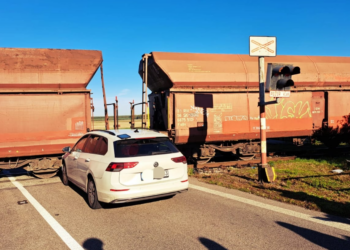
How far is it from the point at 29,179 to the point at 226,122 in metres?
6.59

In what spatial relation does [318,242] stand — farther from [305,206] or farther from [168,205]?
[168,205]

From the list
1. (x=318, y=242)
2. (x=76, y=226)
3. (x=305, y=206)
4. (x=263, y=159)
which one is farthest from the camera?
(x=263, y=159)

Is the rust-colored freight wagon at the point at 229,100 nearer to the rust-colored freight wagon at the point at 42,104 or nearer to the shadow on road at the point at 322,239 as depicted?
the rust-colored freight wagon at the point at 42,104

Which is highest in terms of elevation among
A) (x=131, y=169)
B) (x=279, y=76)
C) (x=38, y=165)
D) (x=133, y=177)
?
(x=279, y=76)

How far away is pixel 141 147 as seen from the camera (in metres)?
5.52

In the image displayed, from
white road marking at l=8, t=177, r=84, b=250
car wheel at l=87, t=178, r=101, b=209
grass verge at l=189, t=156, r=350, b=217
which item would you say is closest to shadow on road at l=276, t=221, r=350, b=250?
grass verge at l=189, t=156, r=350, b=217

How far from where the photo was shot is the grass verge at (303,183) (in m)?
5.77

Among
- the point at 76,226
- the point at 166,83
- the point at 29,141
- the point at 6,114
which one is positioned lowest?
the point at 76,226

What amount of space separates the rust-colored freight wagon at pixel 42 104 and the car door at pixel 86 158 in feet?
7.58

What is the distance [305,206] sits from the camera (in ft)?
18.4

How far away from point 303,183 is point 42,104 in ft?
24.5

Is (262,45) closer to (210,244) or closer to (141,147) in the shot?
(141,147)

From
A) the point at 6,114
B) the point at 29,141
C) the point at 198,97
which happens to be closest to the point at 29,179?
the point at 29,141

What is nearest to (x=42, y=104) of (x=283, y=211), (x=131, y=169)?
(x=131, y=169)
